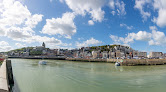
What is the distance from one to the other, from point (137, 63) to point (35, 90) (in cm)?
4225

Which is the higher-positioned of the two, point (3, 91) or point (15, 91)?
point (3, 91)

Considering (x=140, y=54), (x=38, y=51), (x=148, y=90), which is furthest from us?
(x=38, y=51)

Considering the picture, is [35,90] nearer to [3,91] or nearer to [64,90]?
[64,90]

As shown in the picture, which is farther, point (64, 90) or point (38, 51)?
point (38, 51)

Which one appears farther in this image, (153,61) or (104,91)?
(153,61)

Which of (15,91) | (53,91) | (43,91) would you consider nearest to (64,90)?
(53,91)

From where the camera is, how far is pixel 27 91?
9.97 metres

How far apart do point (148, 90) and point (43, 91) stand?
1159cm

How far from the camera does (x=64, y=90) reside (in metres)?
10.4

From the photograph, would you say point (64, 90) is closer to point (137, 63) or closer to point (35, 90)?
point (35, 90)

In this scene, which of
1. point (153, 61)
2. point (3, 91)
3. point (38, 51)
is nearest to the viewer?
point (3, 91)

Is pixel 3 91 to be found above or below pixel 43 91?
above

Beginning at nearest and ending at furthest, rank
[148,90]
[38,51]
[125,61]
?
[148,90], [125,61], [38,51]

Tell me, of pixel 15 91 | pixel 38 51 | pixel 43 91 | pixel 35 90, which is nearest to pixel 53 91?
pixel 43 91
